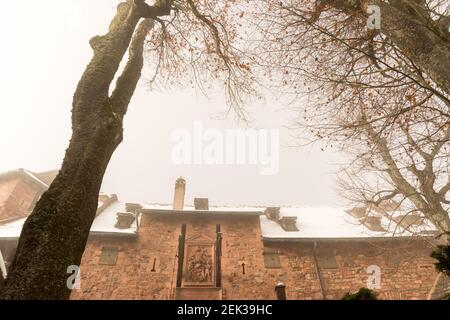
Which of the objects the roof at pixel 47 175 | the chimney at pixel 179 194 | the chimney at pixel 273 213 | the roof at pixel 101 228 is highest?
the roof at pixel 47 175

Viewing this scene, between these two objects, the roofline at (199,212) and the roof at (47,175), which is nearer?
the roofline at (199,212)

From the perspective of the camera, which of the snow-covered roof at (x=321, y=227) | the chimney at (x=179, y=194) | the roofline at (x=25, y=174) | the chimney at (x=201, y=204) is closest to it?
the snow-covered roof at (x=321, y=227)

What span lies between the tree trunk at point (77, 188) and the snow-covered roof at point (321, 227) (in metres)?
12.5

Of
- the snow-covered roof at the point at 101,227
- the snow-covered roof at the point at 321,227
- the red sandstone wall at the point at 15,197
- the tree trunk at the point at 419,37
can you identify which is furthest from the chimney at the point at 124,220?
the tree trunk at the point at 419,37

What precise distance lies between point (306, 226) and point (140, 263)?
9.19 metres

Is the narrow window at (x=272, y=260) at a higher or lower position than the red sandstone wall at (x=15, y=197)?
lower

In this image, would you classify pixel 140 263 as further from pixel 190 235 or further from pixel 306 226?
pixel 306 226

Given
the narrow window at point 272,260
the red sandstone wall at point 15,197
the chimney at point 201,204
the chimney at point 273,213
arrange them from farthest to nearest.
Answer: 1. the chimney at point 273,213
2. the red sandstone wall at point 15,197
3. the chimney at point 201,204
4. the narrow window at point 272,260

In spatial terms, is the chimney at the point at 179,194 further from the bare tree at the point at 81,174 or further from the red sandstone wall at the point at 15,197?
the bare tree at the point at 81,174

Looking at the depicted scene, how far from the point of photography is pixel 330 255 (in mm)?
15328

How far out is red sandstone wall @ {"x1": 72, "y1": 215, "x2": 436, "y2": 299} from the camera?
13938 millimetres

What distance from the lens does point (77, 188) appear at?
2.94m

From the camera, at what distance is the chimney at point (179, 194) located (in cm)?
1773
